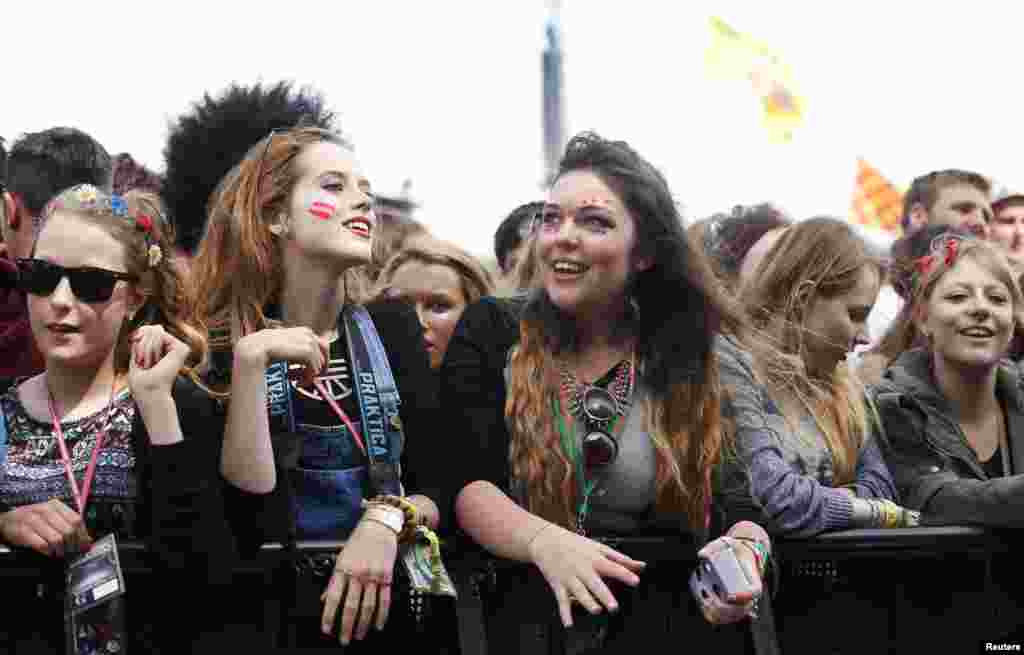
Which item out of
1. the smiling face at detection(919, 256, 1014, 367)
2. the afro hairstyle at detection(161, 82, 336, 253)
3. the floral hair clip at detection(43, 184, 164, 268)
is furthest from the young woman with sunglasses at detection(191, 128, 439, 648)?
the smiling face at detection(919, 256, 1014, 367)

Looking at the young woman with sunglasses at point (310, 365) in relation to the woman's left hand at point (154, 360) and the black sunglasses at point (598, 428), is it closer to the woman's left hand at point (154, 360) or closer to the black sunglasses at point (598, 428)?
the woman's left hand at point (154, 360)

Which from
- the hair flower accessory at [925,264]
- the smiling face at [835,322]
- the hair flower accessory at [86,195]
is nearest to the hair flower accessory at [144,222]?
the hair flower accessory at [86,195]

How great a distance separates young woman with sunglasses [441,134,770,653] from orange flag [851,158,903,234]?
16997 millimetres

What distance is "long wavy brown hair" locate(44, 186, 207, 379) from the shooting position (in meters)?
3.35

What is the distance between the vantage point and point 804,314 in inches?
179

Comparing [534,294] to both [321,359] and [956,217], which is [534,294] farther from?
[956,217]

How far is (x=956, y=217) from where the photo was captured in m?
6.76

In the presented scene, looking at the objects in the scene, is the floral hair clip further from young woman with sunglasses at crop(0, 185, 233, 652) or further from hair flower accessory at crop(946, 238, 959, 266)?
hair flower accessory at crop(946, 238, 959, 266)

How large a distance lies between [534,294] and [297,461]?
885 millimetres

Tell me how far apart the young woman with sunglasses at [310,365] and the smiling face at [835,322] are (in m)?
1.45

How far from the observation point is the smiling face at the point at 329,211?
3646 millimetres

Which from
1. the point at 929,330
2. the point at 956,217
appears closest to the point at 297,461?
the point at 929,330

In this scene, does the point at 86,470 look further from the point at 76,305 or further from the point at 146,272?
the point at 146,272

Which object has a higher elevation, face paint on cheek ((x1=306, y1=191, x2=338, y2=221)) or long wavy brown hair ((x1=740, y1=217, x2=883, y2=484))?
face paint on cheek ((x1=306, y1=191, x2=338, y2=221))
